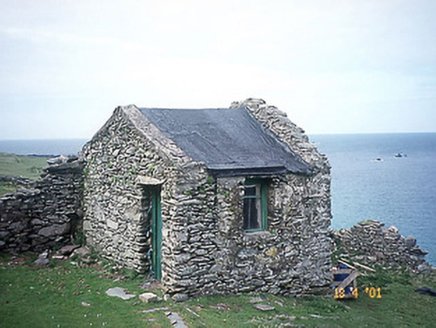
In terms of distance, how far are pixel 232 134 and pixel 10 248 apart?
779 centimetres

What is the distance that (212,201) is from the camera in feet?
37.4

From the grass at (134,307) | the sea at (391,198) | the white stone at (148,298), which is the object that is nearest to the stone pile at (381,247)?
the grass at (134,307)

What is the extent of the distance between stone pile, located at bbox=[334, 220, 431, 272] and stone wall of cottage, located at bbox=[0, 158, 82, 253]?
37.5 feet

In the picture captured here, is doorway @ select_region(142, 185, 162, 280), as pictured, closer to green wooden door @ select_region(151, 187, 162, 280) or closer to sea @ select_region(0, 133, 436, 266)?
green wooden door @ select_region(151, 187, 162, 280)

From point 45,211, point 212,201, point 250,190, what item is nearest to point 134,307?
point 212,201

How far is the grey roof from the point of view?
12156 mm

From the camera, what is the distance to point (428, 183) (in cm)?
7544

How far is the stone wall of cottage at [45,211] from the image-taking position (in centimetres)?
1432

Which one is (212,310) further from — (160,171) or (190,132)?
(190,132)

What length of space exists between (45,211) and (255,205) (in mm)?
7105

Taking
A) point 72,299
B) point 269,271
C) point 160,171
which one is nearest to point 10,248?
point 72,299

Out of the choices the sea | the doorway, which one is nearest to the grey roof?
the doorway

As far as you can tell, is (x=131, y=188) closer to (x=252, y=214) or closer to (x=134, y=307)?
(x=252, y=214)
